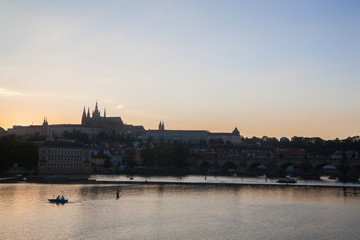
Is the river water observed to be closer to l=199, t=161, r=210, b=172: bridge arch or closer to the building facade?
the building facade

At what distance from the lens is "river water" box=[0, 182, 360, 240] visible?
123 feet

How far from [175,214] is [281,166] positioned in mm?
74152

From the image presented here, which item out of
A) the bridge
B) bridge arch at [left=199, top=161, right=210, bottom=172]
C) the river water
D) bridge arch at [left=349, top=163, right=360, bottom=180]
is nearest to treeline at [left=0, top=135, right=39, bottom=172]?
the river water

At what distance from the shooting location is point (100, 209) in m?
47.5

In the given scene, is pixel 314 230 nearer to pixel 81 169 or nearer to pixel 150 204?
pixel 150 204

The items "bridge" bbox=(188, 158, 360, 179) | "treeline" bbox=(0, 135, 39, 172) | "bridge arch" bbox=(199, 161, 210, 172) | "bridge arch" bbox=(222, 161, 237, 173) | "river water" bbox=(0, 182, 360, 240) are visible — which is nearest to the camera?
"river water" bbox=(0, 182, 360, 240)

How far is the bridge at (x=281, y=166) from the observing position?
102 metres

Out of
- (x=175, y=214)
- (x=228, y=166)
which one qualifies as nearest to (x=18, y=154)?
(x=175, y=214)

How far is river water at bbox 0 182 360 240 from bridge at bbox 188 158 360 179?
120 ft

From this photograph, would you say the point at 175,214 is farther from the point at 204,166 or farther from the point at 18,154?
the point at 204,166

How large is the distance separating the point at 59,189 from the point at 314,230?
36271 mm

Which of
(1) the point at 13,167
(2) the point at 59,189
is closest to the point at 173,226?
(2) the point at 59,189

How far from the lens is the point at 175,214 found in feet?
152

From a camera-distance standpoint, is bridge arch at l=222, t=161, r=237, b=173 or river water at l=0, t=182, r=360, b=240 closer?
river water at l=0, t=182, r=360, b=240
